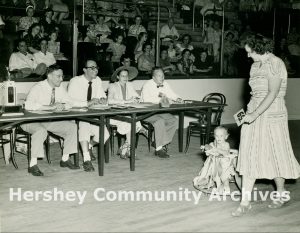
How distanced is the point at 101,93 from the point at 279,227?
3.22 metres

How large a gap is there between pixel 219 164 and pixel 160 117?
2.02 metres

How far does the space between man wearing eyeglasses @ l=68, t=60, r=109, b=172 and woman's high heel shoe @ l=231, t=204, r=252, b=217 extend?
2.07m

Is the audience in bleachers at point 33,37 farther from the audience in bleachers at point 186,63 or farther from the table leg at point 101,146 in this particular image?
the table leg at point 101,146

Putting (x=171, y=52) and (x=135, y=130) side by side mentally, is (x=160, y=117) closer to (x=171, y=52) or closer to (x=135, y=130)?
(x=135, y=130)

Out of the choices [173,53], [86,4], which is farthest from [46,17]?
[173,53]

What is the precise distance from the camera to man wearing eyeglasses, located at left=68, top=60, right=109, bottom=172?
18.7 feet

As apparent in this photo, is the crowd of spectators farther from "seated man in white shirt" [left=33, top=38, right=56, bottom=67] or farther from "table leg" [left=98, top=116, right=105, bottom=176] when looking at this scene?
"table leg" [left=98, top=116, right=105, bottom=176]

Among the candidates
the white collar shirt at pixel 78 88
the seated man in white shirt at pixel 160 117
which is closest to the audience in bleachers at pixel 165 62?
the seated man in white shirt at pixel 160 117

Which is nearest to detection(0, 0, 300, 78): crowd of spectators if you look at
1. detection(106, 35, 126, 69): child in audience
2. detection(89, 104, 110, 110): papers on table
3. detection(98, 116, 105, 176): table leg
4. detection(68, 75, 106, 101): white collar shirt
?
detection(106, 35, 126, 69): child in audience

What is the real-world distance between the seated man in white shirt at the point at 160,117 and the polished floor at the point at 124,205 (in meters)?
0.65

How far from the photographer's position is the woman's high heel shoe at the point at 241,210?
13.5 feet

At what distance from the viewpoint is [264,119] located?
413 cm

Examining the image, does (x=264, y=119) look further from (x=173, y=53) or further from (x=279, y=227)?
(x=173, y=53)

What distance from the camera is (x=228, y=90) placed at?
9.70 metres
